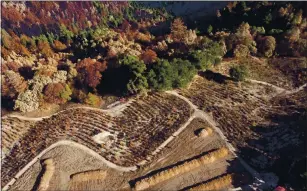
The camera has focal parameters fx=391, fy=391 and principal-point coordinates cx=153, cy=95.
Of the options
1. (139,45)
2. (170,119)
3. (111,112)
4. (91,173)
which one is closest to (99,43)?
(139,45)

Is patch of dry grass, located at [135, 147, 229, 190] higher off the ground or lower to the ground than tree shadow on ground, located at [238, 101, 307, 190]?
lower

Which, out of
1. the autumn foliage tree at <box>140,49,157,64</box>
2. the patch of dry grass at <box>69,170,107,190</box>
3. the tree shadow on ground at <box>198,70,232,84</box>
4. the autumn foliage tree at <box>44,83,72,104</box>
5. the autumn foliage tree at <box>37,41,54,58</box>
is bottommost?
the patch of dry grass at <box>69,170,107,190</box>

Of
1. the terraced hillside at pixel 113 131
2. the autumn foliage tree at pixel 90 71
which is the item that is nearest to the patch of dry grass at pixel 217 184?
the terraced hillside at pixel 113 131

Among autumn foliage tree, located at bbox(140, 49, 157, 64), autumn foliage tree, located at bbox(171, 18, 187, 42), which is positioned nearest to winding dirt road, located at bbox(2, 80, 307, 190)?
autumn foliage tree, located at bbox(140, 49, 157, 64)

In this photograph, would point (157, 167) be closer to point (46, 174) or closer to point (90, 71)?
point (46, 174)

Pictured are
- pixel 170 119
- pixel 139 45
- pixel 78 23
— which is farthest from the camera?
pixel 78 23

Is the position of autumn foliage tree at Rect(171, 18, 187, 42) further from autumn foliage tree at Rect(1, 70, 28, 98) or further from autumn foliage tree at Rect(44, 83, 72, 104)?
autumn foliage tree at Rect(1, 70, 28, 98)

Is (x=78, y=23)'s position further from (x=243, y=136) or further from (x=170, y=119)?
(x=243, y=136)
